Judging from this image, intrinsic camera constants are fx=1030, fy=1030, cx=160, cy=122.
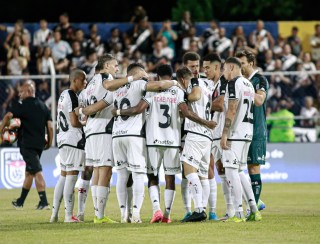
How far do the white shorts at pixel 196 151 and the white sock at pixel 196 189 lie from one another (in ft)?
0.59

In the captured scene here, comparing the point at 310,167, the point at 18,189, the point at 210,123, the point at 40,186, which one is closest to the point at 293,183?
the point at 310,167

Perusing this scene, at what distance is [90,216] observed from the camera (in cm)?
1714

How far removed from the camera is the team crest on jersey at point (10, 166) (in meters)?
24.5

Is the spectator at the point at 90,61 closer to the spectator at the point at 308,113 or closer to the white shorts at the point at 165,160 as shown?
the spectator at the point at 308,113

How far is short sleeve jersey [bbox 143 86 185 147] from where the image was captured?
1522 cm

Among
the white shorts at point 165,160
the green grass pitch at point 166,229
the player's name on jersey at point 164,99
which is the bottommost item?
the green grass pitch at point 166,229

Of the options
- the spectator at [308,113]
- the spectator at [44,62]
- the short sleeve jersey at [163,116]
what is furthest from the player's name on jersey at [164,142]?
the spectator at [44,62]

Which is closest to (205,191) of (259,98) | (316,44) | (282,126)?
(259,98)

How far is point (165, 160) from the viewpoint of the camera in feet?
50.2

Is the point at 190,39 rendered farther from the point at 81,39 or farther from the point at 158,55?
the point at 81,39

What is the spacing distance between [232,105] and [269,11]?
24.7 m

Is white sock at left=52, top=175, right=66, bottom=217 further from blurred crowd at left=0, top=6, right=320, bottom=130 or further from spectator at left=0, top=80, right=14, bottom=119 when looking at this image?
blurred crowd at left=0, top=6, right=320, bottom=130

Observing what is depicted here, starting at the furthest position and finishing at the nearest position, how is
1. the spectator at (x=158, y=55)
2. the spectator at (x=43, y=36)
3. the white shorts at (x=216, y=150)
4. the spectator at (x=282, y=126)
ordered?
the spectator at (x=43, y=36), the spectator at (x=158, y=55), the spectator at (x=282, y=126), the white shorts at (x=216, y=150)

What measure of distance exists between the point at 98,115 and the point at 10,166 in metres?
9.39
